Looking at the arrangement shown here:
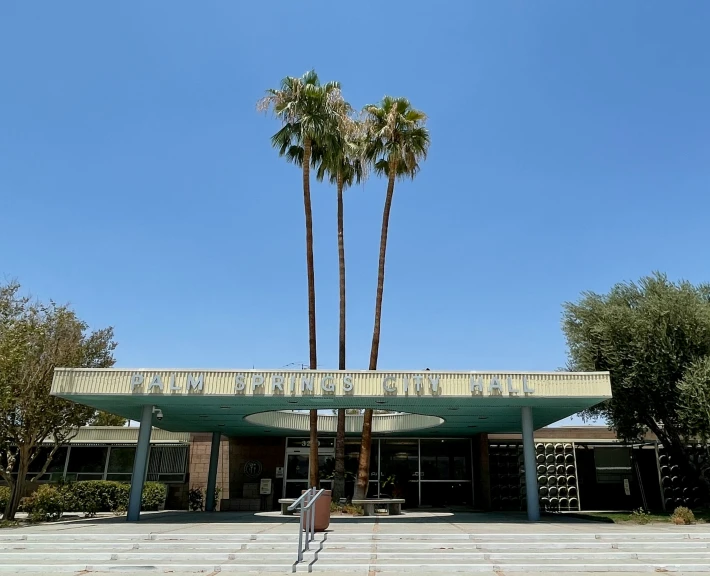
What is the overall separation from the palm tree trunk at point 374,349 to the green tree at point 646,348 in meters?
8.03

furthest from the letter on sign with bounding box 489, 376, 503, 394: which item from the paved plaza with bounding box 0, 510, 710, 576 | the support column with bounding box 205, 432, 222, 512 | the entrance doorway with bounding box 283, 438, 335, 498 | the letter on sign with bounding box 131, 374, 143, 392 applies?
the support column with bounding box 205, 432, 222, 512

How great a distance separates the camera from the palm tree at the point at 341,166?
20.6 meters

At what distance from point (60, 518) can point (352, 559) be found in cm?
1429

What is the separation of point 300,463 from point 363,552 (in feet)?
58.1

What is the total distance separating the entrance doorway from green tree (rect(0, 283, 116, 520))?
30.9ft

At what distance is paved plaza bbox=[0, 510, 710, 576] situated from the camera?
858 centimetres

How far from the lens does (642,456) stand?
1056 inches

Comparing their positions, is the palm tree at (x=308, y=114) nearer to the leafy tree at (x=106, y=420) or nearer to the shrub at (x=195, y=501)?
the shrub at (x=195, y=501)

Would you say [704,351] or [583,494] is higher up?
[704,351]

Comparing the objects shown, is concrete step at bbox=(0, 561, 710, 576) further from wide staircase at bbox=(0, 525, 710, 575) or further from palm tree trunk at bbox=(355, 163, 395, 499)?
palm tree trunk at bbox=(355, 163, 395, 499)

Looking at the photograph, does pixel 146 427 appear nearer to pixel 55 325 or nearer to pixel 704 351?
pixel 55 325

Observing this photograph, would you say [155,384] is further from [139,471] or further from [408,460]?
[408,460]

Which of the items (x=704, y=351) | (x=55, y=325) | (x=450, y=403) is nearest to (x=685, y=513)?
(x=704, y=351)

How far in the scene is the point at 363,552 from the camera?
9711mm
